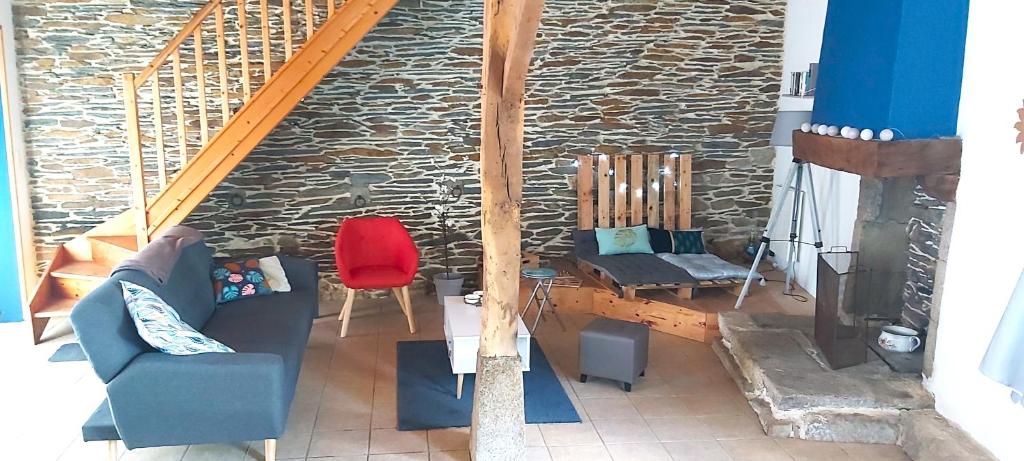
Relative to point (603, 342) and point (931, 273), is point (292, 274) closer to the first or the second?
point (603, 342)

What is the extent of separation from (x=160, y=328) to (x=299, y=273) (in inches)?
76.9

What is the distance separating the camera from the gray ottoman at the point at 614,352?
4953mm

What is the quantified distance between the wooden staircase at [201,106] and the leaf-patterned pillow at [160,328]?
66.7 inches

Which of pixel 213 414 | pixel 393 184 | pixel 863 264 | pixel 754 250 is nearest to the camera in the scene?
pixel 213 414

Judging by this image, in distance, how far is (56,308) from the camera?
590 centimetres

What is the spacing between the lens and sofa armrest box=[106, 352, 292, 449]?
3643mm

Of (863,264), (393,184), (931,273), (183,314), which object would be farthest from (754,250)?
(183,314)

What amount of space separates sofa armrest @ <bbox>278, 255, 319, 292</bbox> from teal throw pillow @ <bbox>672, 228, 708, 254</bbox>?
10.7 ft

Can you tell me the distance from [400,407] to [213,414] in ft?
4.23

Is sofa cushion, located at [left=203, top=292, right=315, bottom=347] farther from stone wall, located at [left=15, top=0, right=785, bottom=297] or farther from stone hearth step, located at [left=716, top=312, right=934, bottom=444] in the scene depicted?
stone hearth step, located at [left=716, top=312, right=934, bottom=444]

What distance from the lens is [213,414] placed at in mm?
3717

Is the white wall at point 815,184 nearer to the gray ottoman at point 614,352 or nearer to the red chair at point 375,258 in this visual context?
the gray ottoman at point 614,352

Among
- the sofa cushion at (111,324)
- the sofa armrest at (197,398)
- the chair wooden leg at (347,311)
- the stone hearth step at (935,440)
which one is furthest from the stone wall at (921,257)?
the sofa cushion at (111,324)

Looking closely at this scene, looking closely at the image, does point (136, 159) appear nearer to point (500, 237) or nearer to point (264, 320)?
point (264, 320)
